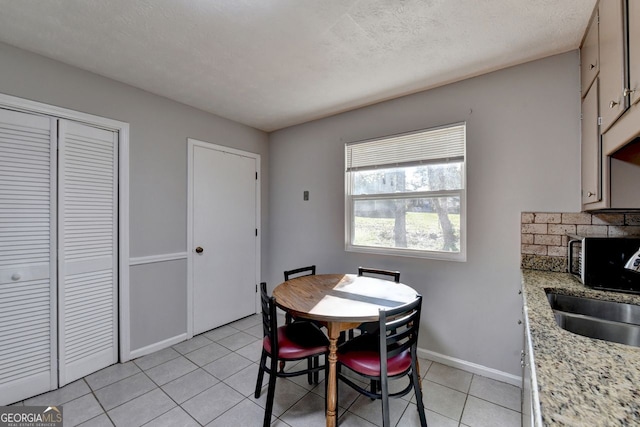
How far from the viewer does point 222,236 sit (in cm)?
328

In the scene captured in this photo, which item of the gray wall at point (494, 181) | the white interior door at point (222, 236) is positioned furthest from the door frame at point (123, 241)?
the gray wall at point (494, 181)

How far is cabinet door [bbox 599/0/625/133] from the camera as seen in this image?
3.61ft

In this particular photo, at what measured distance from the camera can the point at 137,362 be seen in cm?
247

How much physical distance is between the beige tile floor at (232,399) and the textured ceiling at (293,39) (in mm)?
2521

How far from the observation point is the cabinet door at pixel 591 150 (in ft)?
4.85

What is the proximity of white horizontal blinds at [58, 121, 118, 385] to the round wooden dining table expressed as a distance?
5.25 ft

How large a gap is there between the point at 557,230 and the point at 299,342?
2.02 metres

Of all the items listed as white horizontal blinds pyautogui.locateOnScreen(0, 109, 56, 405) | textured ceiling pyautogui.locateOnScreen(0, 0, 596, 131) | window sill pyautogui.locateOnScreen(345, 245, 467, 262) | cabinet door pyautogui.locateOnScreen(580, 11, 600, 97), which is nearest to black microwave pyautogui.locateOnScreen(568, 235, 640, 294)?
window sill pyautogui.locateOnScreen(345, 245, 467, 262)

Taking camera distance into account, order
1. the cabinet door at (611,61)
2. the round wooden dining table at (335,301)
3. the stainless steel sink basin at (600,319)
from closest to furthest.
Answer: the cabinet door at (611,61) → the stainless steel sink basin at (600,319) → the round wooden dining table at (335,301)

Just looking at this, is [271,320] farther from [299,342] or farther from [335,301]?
[335,301]

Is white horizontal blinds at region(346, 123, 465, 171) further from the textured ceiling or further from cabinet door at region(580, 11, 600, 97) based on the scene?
cabinet door at region(580, 11, 600, 97)

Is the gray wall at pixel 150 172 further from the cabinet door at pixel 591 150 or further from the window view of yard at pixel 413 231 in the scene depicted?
the cabinet door at pixel 591 150

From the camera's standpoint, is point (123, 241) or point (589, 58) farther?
point (123, 241)

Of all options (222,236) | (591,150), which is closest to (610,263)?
(591,150)
